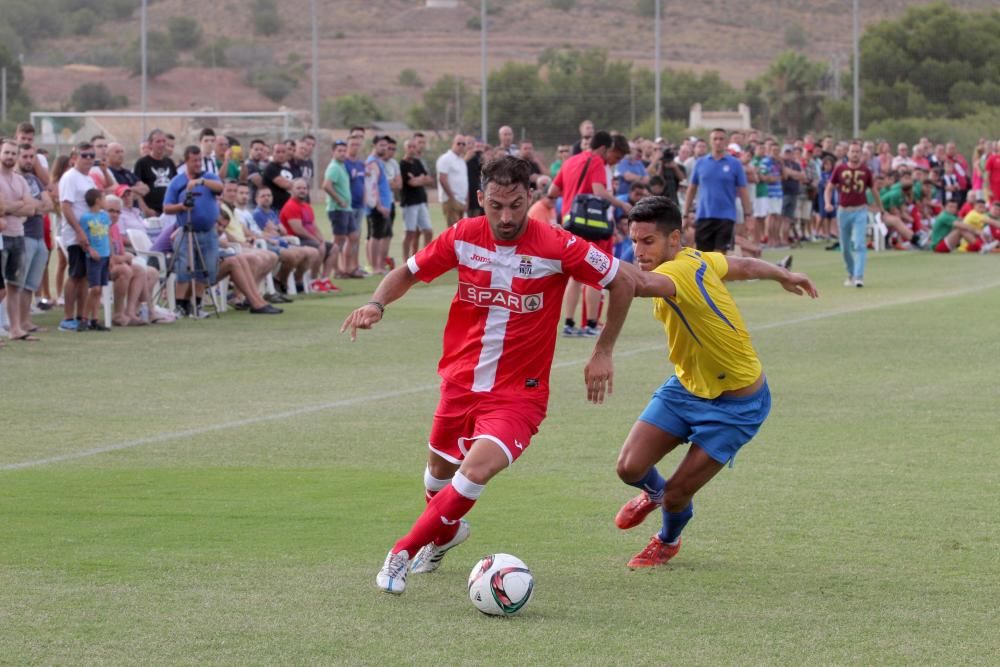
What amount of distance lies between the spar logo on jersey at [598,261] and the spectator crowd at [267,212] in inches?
156

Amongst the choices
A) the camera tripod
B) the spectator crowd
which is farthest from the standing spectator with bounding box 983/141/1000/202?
the camera tripod

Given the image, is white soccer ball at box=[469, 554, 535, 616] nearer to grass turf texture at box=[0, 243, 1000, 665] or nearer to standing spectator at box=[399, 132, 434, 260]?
grass turf texture at box=[0, 243, 1000, 665]

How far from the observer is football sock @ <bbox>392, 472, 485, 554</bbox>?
19.6 feet

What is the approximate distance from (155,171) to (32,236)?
3500 millimetres

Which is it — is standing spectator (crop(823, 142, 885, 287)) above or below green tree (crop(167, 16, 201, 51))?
below

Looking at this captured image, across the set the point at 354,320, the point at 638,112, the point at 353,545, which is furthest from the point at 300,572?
the point at 638,112

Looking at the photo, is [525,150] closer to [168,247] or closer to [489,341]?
[168,247]

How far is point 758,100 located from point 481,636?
6483 cm

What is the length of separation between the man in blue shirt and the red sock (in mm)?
13993

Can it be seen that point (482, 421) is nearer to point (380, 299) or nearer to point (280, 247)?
point (380, 299)

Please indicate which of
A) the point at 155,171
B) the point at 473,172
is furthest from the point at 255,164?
the point at 473,172

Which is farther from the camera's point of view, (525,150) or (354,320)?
(525,150)

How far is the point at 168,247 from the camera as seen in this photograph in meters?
17.4

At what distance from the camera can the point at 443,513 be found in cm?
602
